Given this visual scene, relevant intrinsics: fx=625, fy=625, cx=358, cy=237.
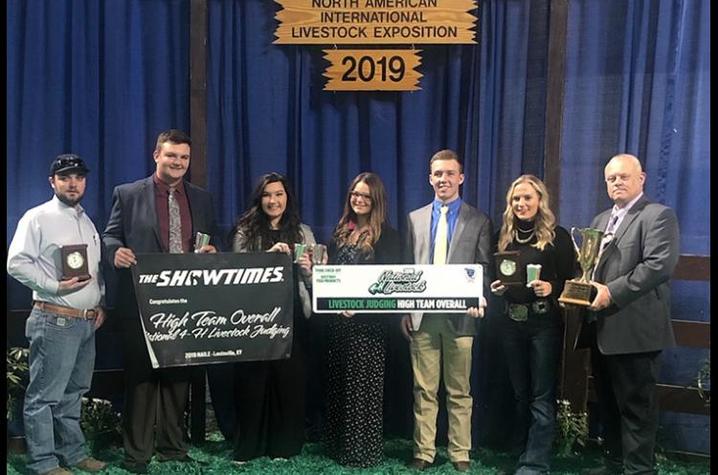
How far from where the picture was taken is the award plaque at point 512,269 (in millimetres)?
2379

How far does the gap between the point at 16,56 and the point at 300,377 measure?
5.85 feet

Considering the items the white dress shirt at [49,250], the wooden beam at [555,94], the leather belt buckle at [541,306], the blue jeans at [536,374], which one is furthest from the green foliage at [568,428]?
the white dress shirt at [49,250]

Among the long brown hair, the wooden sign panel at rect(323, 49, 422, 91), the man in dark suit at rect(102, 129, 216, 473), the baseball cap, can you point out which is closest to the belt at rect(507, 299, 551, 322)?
the long brown hair

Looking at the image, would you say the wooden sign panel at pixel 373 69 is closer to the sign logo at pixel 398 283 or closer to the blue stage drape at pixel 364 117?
the blue stage drape at pixel 364 117

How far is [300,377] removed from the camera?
2596 mm

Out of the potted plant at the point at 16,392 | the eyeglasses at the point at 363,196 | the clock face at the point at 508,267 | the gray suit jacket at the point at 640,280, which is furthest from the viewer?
the potted plant at the point at 16,392

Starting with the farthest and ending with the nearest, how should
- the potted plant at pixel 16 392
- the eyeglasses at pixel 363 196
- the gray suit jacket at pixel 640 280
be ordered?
the potted plant at pixel 16 392 < the eyeglasses at pixel 363 196 < the gray suit jacket at pixel 640 280

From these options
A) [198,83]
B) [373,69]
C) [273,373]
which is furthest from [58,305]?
[373,69]

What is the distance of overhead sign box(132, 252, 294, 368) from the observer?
2422mm

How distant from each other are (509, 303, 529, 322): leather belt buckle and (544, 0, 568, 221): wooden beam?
1.56ft

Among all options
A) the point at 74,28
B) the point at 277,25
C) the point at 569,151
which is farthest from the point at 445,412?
the point at 74,28

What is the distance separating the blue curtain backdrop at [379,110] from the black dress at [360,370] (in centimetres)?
29

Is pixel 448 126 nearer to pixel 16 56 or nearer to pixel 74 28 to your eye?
pixel 74 28

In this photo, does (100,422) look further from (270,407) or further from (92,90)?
(92,90)
